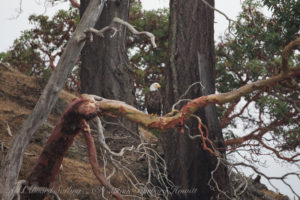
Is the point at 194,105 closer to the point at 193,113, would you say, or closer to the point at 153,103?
the point at 193,113

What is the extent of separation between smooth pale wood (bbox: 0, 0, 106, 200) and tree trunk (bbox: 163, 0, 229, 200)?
188 cm

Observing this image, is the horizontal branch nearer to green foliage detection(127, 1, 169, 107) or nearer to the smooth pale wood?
the smooth pale wood

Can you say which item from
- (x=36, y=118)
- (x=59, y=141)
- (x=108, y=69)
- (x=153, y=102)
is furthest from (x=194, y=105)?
(x=153, y=102)

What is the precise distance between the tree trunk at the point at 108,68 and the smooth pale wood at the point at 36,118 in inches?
127

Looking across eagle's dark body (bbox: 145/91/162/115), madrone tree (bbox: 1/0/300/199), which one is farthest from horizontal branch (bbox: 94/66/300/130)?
eagle's dark body (bbox: 145/91/162/115)

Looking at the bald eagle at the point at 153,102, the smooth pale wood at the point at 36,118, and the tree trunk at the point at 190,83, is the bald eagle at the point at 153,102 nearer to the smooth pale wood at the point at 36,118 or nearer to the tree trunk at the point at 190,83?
the tree trunk at the point at 190,83

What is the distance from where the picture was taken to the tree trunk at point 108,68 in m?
8.28

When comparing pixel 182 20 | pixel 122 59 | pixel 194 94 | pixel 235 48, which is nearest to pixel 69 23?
pixel 122 59

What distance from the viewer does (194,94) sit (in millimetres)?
5941

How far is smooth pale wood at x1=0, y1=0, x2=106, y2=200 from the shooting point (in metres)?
4.50

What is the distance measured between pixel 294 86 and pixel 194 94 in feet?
8.50

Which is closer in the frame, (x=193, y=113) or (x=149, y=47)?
(x=193, y=113)

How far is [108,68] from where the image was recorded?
8352 mm

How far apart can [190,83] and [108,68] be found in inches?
113
